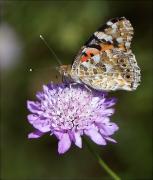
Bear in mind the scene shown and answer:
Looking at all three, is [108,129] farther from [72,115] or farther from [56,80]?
[56,80]

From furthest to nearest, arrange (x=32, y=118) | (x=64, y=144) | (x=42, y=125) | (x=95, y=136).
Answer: (x=32, y=118) < (x=42, y=125) < (x=95, y=136) < (x=64, y=144)

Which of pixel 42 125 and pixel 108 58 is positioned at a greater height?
pixel 108 58

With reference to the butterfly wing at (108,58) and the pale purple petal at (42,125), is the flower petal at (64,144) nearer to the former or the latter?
the pale purple petal at (42,125)

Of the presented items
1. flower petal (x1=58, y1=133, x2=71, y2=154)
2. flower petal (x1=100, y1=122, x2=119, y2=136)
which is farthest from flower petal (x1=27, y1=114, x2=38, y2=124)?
flower petal (x1=100, y1=122, x2=119, y2=136)

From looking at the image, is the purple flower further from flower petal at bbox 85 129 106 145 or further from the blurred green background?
the blurred green background

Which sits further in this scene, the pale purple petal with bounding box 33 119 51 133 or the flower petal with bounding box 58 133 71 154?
the pale purple petal with bounding box 33 119 51 133

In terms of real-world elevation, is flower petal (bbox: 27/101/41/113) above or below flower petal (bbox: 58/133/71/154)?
above

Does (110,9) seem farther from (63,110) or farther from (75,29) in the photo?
(63,110)

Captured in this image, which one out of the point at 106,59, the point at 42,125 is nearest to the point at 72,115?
the point at 42,125
